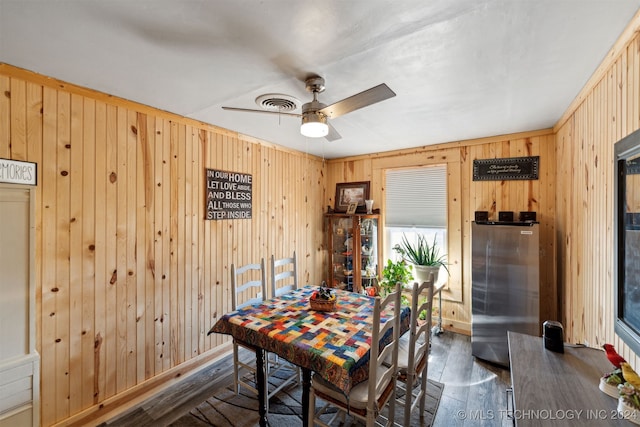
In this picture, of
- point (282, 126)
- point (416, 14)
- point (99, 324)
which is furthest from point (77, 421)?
point (416, 14)

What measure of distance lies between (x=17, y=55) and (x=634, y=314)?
3.49 meters

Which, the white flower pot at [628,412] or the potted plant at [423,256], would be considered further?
the potted plant at [423,256]

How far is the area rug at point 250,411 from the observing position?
6.84 ft

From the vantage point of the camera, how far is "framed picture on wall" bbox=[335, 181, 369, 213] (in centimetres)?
434

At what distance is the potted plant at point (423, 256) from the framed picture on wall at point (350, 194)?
0.93 metres

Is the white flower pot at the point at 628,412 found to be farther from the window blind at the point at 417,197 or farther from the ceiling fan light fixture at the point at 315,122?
the window blind at the point at 417,197

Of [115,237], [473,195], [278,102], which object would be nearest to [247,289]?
[115,237]

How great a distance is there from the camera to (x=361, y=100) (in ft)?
5.27

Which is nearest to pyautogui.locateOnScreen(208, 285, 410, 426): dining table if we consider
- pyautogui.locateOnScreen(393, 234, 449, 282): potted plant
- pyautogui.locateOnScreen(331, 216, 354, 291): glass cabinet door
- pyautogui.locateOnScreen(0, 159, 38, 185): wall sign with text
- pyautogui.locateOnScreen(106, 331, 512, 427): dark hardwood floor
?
pyautogui.locateOnScreen(106, 331, 512, 427): dark hardwood floor

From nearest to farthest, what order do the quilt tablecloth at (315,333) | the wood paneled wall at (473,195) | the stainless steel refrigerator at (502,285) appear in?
the quilt tablecloth at (315,333)
the stainless steel refrigerator at (502,285)
the wood paneled wall at (473,195)

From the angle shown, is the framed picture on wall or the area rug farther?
the framed picture on wall

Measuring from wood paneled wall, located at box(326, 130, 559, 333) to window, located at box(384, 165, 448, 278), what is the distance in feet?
0.29

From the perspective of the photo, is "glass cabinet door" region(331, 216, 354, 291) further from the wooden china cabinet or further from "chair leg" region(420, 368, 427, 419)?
"chair leg" region(420, 368, 427, 419)

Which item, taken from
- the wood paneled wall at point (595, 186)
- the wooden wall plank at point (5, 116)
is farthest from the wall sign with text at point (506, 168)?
the wooden wall plank at point (5, 116)
